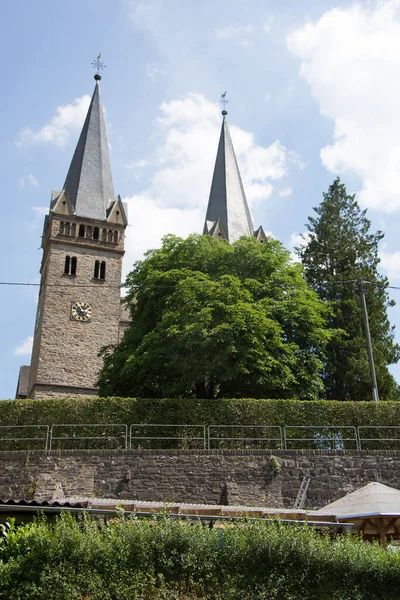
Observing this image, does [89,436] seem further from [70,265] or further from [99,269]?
[99,269]

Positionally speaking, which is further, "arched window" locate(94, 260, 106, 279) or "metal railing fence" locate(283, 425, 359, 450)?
"arched window" locate(94, 260, 106, 279)

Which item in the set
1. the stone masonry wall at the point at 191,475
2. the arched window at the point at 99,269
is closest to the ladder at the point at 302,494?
the stone masonry wall at the point at 191,475

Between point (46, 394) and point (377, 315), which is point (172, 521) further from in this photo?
point (46, 394)

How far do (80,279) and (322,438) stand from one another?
79.7ft

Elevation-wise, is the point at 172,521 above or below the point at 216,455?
below

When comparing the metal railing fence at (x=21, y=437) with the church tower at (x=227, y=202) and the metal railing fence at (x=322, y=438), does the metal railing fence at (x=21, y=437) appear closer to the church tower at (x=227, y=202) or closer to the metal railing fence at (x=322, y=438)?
the metal railing fence at (x=322, y=438)

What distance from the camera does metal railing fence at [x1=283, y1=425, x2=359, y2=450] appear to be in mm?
19125

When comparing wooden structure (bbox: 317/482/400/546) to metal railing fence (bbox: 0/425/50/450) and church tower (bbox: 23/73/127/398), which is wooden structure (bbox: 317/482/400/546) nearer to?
metal railing fence (bbox: 0/425/50/450)

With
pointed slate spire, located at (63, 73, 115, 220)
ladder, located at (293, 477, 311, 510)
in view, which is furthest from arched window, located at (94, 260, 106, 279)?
ladder, located at (293, 477, 311, 510)

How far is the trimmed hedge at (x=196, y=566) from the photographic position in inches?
354

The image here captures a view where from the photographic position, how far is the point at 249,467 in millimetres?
17375

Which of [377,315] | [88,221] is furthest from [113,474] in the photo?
[88,221]

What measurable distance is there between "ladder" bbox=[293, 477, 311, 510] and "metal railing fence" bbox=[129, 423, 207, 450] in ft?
10.0

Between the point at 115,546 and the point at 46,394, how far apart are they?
27.7 metres
